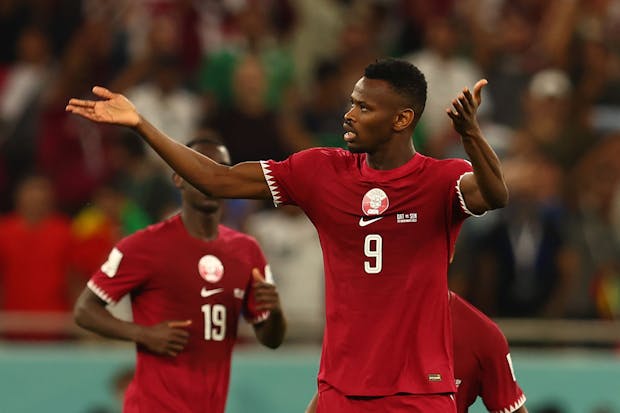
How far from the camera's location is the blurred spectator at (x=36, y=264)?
11094mm

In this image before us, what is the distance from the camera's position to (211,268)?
7328 millimetres

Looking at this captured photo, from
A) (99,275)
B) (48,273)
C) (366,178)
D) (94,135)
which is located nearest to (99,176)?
(94,135)

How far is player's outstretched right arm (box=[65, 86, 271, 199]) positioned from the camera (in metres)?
5.61

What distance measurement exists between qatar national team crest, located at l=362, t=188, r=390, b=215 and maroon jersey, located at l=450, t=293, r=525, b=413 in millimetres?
926

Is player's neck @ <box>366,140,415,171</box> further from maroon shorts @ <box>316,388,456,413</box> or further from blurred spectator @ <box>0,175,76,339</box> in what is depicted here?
blurred spectator @ <box>0,175,76,339</box>

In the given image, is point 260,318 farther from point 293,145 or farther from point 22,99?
point 22,99

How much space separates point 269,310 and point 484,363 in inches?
44.9

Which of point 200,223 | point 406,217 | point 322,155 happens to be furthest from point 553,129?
point 406,217

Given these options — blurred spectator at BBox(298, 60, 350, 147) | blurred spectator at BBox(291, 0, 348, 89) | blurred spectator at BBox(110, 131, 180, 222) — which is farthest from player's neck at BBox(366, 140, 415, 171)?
blurred spectator at BBox(291, 0, 348, 89)

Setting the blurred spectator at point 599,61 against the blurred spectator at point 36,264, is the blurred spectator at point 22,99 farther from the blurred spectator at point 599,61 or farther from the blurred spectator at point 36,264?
the blurred spectator at point 599,61

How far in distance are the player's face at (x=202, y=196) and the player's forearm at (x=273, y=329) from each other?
24.3 inches

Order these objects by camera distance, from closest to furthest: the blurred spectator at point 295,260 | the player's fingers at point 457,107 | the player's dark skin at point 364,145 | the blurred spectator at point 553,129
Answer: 1. the player's fingers at point 457,107
2. the player's dark skin at point 364,145
3. the blurred spectator at point 295,260
4. the blurred spectator at point 553,129

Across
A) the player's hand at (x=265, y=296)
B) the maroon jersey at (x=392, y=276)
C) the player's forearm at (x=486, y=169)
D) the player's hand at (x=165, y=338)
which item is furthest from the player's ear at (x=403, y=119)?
the player's hand at (x=165, y=338)

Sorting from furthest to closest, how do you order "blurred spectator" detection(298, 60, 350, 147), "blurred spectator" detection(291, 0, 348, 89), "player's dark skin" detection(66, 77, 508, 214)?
1. "blurred spectator" detection(291, 0, 348, 89)
2. "blurred spectator" detection(298, 60, 350, 147)
3. "player's dark skin" detection(66, 77, 508, 214)
